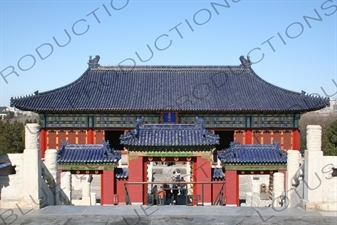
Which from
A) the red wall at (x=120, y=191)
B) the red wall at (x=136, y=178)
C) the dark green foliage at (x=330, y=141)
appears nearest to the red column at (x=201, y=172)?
the red wall at (x=136, y=178)

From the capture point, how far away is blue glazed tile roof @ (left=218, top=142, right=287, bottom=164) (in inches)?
609

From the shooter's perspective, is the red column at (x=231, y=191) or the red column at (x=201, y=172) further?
the red column at (x=231, y=191)

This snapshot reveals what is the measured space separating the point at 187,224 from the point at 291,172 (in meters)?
4.30

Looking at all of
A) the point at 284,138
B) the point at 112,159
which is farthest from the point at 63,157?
the point at 284,138

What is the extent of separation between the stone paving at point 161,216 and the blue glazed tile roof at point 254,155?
23.2 feet

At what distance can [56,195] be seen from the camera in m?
10.3

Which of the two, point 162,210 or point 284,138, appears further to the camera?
point 284,138

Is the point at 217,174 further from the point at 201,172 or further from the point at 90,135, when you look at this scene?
the point at 90,135

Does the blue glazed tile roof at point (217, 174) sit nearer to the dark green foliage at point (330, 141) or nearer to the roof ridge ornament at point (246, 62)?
the roof ridge ornament at point (246, 62)

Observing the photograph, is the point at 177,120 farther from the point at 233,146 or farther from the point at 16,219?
the point at 16,219

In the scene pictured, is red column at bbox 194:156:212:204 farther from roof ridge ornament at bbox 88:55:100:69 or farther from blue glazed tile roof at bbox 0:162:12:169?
roof ridge ornament at bbox 88:55:100:69

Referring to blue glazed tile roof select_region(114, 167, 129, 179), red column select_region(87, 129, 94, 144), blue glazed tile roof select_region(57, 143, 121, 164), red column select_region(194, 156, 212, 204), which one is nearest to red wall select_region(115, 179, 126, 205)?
blue glazed tile roof select_region(114, 167, 129, 179)

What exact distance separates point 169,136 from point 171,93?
11957 millimetres

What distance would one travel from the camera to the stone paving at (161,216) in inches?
291
